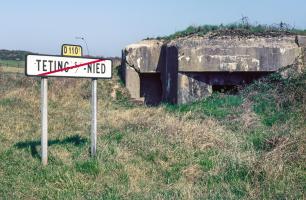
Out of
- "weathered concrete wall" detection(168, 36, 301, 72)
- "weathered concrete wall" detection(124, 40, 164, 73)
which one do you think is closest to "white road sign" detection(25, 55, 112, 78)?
"weathered concrete wall" detection(168, 36, 301, 72)

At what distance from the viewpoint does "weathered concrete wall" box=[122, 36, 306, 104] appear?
34.3 feet

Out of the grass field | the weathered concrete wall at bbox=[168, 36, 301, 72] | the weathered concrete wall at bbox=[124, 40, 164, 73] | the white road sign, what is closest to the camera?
the grass field

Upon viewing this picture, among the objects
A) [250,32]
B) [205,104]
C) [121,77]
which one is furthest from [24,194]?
[121,77]

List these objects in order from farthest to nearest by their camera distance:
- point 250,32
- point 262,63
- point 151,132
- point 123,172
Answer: point 250,32 → point 262,63 → point 151,132 → point 123,172

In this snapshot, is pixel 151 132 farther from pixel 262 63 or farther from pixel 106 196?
pixel 262 63

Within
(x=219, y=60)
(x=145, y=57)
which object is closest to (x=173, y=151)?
(x=219, y=60)

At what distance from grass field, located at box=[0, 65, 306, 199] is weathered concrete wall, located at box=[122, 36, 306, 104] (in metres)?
0.68

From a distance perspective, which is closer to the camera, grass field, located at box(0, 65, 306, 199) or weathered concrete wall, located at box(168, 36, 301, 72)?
grass field, located at box(0, 65, 306, 199)

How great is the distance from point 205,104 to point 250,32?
9.22 ft

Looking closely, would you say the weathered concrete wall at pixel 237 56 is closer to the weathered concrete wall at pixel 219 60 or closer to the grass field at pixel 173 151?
the weathered concrete wall at pixel 219 60

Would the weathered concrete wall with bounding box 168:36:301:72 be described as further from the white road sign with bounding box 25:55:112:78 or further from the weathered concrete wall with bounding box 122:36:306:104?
the white road sign with bounding box 25:55:112:78

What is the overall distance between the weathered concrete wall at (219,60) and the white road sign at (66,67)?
478 centimetres

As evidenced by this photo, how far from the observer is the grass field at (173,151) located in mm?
4691

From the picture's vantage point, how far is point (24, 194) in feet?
15.2
